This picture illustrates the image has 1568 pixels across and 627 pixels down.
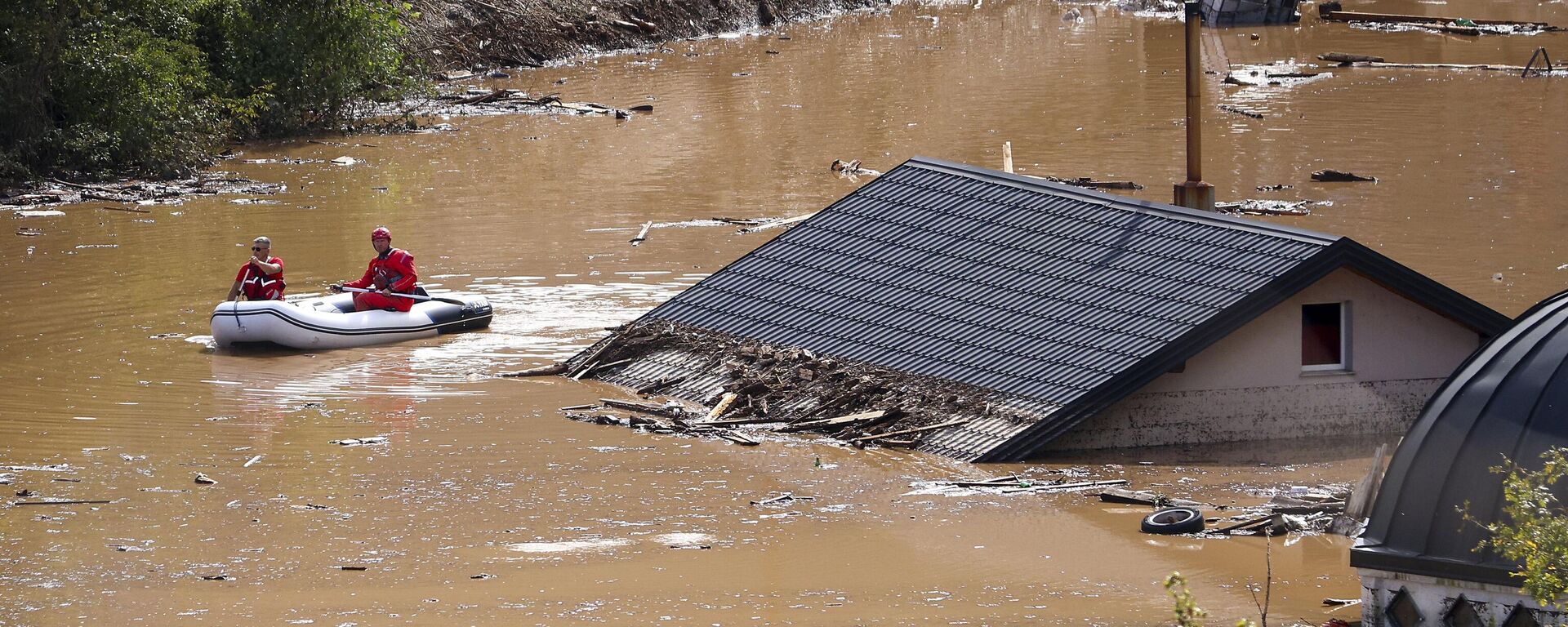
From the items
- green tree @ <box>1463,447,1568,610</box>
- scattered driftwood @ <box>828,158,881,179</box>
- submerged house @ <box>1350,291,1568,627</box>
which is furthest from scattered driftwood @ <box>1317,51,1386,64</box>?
green tree @ <box>1463,447,1568,610</box>

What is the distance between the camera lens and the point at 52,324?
22641 millimetres

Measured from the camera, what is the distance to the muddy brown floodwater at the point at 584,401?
12422 millimetres

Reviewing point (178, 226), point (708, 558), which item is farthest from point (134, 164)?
point (708, 558)

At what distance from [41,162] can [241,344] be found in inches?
583

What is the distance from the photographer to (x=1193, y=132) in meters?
20.7

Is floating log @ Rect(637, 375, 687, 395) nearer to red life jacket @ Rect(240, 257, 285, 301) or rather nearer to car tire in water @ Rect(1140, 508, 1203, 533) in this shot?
red life jacket @ Rect(240, 257, 285, 301)

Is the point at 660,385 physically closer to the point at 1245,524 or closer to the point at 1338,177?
the point at 1245,524

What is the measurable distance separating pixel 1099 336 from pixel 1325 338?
195 cm

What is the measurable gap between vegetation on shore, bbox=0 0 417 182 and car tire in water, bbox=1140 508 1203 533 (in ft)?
79.5

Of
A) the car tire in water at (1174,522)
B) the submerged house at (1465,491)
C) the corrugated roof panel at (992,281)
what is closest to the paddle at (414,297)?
the corrugated roof panel at (992,281)

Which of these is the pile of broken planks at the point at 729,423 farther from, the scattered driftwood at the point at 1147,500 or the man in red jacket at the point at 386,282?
the man in red jacket at the point at 386,282

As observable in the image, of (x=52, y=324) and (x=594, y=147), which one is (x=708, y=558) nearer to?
(x=52, y=324)

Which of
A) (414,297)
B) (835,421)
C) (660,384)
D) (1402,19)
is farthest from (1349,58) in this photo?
(835,421)

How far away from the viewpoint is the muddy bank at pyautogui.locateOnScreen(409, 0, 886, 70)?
170 ft
